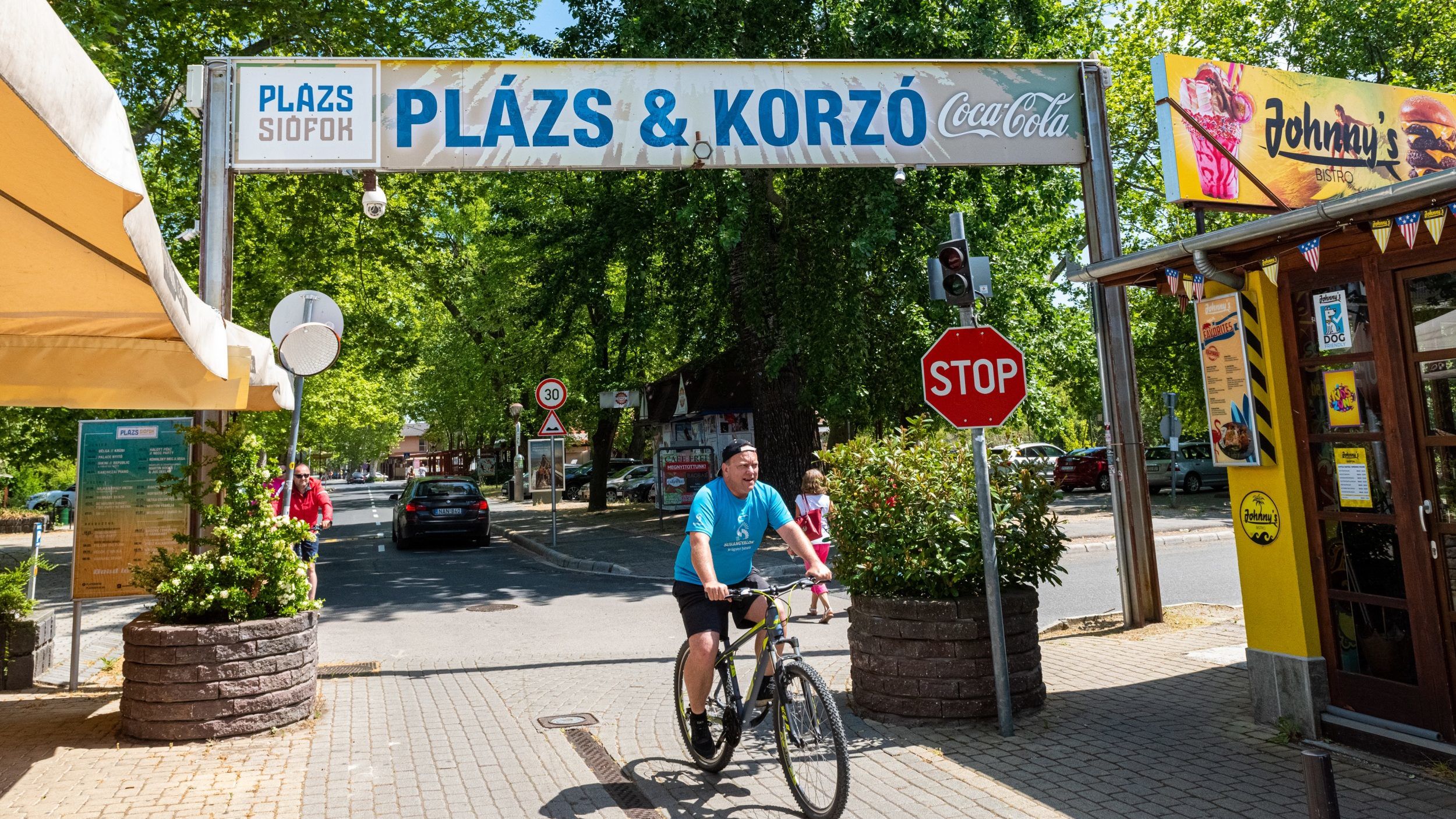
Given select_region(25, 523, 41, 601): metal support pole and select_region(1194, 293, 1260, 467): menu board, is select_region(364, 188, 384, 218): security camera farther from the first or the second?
select_region(1194, 293, 1260, 467): menu board

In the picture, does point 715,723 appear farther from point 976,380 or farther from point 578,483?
point 578,483

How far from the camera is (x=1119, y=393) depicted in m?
8.74

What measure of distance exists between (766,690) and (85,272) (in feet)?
13.3

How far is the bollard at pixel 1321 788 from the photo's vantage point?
2.79 metres

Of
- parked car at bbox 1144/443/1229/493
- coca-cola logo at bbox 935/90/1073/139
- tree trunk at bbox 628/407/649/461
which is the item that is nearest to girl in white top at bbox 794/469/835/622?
coca-cola logo at bbox 935/90/1073/139

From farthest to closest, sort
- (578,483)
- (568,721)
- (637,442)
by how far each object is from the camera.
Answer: (637,442) < (578,483) < (568,721)

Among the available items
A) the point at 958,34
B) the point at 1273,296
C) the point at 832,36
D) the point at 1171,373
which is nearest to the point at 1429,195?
the point at 1273,296

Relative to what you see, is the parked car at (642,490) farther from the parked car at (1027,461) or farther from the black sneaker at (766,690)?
the black sneaker at (766,690)

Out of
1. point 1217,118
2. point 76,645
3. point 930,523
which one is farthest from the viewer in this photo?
point 1217,118

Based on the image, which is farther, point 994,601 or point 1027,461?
point 1027,461

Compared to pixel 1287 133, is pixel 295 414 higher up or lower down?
lower down

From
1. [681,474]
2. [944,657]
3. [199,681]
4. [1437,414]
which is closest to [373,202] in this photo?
[199,681]

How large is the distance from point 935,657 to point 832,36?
10.8 meters

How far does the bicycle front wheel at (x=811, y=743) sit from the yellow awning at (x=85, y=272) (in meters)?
3.12
